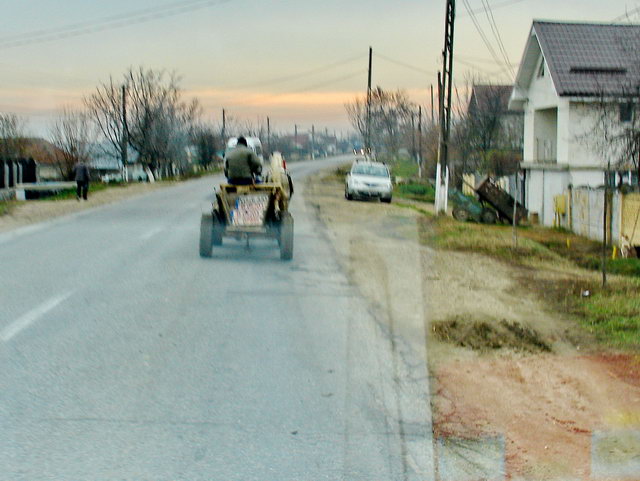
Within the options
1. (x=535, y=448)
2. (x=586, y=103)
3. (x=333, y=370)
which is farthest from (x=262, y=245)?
(x=586, y=103)

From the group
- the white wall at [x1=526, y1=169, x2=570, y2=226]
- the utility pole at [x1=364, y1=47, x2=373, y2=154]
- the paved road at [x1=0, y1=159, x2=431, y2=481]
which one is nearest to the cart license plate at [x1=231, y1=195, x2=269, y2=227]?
the paved road at [x1=0, y1=159, x2=431, y2=481]

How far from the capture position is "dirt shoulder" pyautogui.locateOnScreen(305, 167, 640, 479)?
20.6 feet

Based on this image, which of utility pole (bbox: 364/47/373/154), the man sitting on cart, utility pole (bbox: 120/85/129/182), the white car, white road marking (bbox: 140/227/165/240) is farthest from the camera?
utility pole (bbox: 120/85/129/182)

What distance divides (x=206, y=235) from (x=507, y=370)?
7778mm

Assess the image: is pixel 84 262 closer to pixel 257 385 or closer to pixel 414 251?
pixel 414 251

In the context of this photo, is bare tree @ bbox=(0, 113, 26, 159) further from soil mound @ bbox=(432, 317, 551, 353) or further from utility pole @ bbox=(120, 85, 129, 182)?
soil mound @ bbox=(432, 317, 551, 353)

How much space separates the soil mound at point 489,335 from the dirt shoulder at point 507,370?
13mm

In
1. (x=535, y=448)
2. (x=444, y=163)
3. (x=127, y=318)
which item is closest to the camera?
(x=535, y=448)

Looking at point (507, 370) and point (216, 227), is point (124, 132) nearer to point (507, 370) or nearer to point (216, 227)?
point (216, 227)

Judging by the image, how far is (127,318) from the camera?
1026 cm

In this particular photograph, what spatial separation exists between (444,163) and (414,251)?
1122cm

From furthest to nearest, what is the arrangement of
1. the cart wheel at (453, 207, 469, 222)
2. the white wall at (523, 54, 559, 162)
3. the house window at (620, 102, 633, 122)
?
the white wall at (523, 54, 559, 162), the cart wheel at (453, 207, 469, 222), the house window at (620, 102, 633, 122)

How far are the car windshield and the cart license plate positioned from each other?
20.8 m

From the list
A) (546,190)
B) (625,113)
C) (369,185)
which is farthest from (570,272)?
(369,185)
